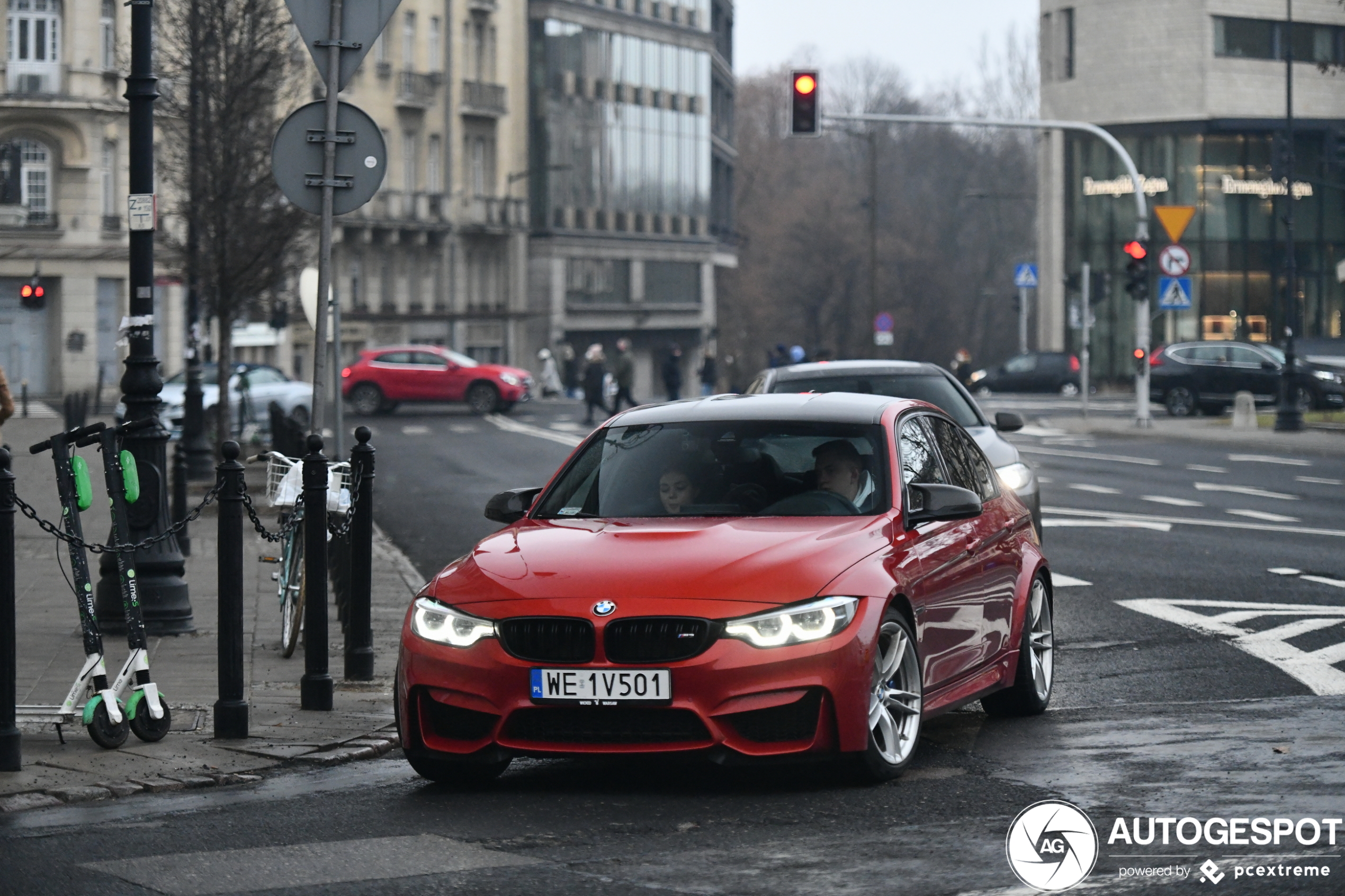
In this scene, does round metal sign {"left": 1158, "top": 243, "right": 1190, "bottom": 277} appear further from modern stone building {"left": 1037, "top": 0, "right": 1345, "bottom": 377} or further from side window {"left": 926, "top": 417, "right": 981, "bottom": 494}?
side window {"left": 926, "top": 417, "right": 981, "bottom": 494}

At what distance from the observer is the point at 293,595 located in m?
10.9

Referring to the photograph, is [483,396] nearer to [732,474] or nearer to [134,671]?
[134,671]

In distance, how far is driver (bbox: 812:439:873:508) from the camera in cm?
790

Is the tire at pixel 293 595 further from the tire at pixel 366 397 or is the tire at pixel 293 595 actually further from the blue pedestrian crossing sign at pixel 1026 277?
the blue pedestrian crossing sign at pixel 1026 277

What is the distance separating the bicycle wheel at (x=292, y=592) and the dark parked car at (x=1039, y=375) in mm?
53115

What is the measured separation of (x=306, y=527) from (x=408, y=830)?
3.07 metres

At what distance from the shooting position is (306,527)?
367 inches

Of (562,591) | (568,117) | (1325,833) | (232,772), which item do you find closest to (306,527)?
(232,772)

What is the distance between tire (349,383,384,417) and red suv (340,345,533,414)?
0.01m

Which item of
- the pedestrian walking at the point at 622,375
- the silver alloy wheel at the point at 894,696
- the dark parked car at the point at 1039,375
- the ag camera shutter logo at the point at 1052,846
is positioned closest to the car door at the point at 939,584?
the silver alloy wheel at the point at 894,696

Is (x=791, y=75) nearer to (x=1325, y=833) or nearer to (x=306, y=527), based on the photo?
(x=306, y=527)

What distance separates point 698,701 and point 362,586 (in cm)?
350

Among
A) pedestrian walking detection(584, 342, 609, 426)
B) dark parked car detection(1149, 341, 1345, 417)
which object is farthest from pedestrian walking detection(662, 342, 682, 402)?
dark parked car detection(1149, 341, 1345, 417)

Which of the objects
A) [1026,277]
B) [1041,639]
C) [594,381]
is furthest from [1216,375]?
[1041,639]
